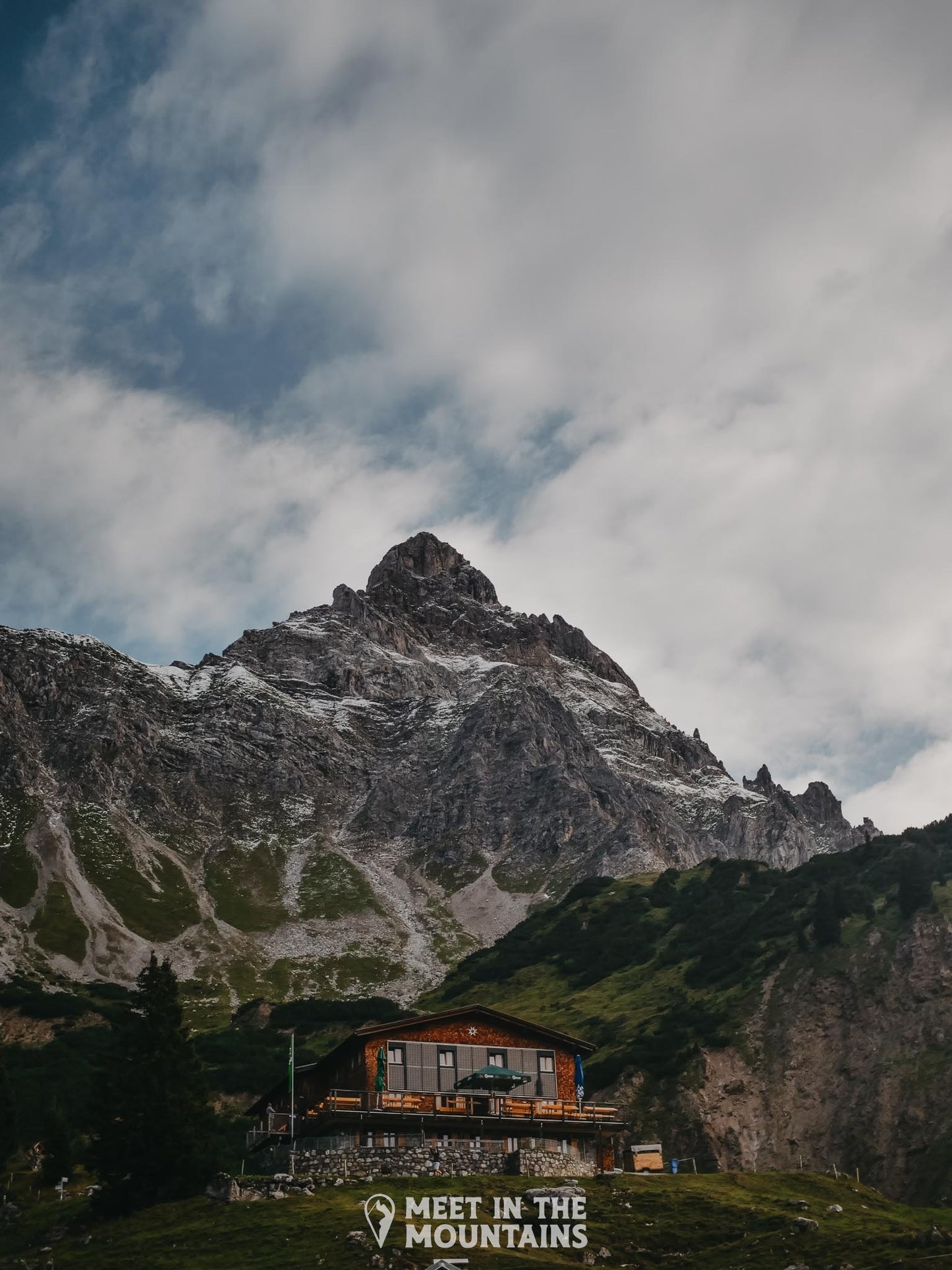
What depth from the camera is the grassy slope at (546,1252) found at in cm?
4797

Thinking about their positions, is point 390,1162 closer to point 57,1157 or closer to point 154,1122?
point 154,1122

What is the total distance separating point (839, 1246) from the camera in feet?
164

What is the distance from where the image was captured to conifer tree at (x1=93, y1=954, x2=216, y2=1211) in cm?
6000

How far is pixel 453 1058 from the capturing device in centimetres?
7144

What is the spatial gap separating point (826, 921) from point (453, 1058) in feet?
205

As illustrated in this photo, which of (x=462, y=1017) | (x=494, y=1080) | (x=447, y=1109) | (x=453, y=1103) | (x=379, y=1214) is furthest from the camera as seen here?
(x=462, y=1017)

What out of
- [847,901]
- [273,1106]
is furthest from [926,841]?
[273,1106]

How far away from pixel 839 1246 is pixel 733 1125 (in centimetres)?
5750

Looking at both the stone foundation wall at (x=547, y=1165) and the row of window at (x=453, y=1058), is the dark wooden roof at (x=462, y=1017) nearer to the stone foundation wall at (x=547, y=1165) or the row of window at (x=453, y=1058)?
the row of window at (x=453, y=1058)

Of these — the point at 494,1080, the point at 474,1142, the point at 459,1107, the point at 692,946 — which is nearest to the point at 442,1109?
the point at 459,1107

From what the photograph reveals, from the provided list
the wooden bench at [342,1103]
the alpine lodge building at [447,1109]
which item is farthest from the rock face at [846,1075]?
the wooden bench at [342,1103]

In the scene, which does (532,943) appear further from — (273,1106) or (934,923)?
(273,1106)

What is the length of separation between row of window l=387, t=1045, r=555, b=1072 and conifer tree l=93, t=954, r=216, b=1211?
1040cm

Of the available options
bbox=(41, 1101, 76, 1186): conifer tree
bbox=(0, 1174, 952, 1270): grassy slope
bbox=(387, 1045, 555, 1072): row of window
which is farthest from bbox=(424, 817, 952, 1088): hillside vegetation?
bbox=(0, 1174, 952, 1270): grassy slope
